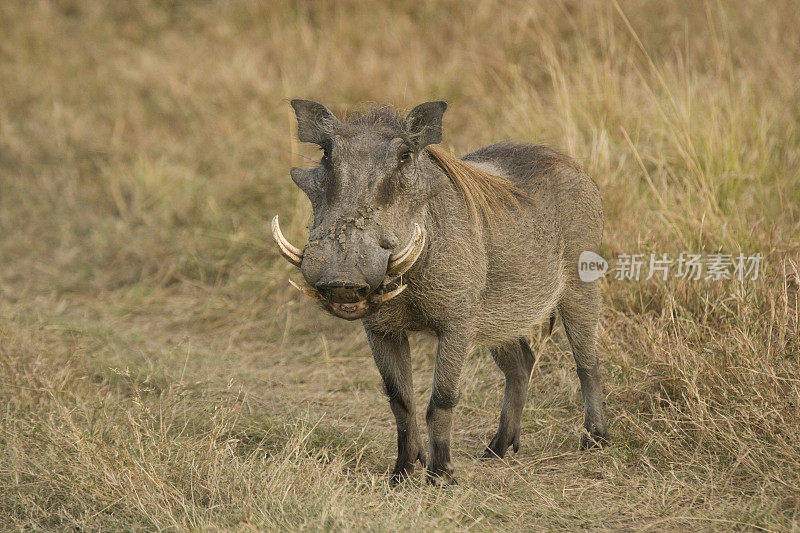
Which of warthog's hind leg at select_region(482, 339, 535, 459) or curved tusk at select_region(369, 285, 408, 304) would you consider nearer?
curved tusk at select_region(369, 285, 408, 304)

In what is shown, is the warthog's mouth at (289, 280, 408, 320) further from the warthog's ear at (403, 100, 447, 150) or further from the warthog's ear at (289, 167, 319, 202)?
the warthog's ear at (403, 100, 447, 150)

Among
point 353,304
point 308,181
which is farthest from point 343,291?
point 308,181

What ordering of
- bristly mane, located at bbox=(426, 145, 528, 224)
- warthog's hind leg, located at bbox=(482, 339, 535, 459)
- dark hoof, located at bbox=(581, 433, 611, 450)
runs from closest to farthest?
bristly mane, located at bbox=(426, 145, 528, 224)
dark hoof, located at bbox=(581, 433, 611, 450)
warthog's hind leg, located at bbox=(482, 339, 535, 459)

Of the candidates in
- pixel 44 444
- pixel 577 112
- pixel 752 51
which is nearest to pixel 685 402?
pixel 44 444

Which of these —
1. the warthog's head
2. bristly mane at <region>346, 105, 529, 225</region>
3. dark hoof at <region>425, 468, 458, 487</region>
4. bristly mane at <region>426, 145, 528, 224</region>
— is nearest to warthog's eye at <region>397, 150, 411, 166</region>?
the warthog's head

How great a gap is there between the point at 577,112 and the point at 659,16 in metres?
3.21

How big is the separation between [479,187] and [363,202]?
735mm

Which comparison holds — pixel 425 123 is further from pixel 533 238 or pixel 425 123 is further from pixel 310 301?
pixel 310 301

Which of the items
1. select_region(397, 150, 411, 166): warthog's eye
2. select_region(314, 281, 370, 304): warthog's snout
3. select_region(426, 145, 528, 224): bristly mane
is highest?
select_region(397, 150, 411, 166): warthog's eye

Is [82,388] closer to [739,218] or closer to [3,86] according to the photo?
[739,218]

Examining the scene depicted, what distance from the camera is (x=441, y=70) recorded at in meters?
8.45

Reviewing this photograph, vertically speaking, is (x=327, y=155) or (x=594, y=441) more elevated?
(x=327, y=155)

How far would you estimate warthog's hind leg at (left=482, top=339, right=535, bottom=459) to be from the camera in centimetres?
419

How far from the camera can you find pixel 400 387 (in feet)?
12.3
